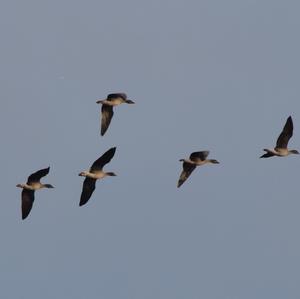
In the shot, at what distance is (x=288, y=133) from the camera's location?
90.8 m

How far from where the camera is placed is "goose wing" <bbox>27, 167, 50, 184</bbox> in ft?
295

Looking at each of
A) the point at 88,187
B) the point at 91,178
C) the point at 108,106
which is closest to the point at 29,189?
the point at 88,187

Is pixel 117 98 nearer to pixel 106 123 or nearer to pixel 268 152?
pixel 106 123

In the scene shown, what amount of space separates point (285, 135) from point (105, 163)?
11066 mm

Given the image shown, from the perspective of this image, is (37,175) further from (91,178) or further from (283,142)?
(283,142)

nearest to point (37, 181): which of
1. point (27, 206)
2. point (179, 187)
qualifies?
point (27, 206)

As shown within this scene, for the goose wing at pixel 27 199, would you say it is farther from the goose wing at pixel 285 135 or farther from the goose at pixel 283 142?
the goose wing at pixel 285 135

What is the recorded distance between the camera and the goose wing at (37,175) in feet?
295

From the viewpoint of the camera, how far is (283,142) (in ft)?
299

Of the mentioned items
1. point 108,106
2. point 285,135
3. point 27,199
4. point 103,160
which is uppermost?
point 108,106

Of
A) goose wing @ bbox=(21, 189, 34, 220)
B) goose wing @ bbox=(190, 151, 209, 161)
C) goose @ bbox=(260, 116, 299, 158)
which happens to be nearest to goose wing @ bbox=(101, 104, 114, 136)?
goose wing @ bbox=(190, 151, 209, 161)

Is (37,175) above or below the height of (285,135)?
below

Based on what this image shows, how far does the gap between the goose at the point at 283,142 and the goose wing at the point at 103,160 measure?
364 inches

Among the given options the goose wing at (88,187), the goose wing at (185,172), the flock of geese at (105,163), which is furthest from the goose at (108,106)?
the goose wing at (185,172)
